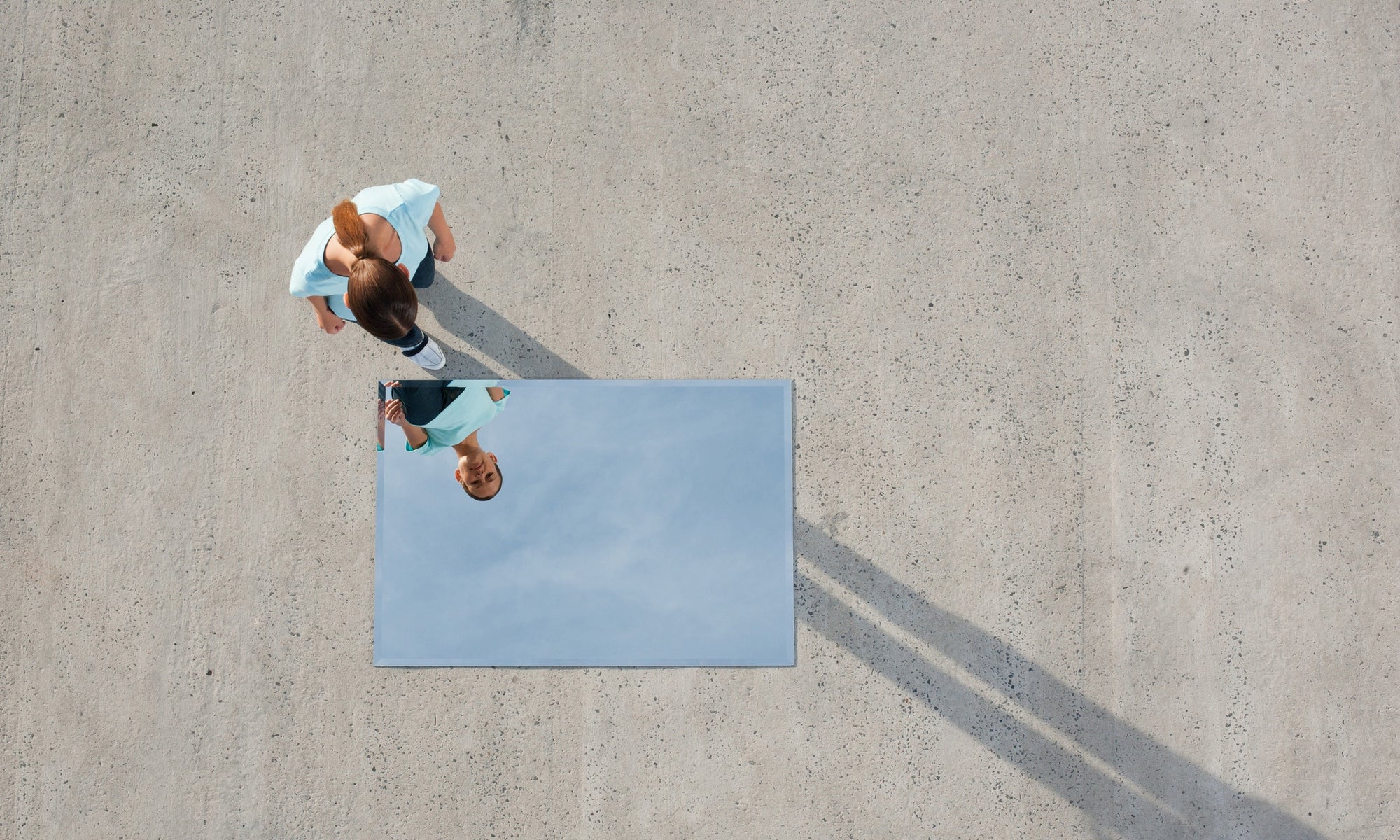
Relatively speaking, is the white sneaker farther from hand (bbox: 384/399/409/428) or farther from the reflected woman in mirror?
hand (bbox: 384/399/409/428)

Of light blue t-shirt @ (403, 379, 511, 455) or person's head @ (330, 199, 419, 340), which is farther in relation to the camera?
light blue t-shirt @ (403, 379, 511, 455)

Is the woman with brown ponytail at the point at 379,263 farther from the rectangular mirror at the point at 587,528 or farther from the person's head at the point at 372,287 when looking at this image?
the rectangular mirror at the point at 587,528

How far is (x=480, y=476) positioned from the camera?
332 centimetres

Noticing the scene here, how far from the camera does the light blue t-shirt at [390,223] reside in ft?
9.27

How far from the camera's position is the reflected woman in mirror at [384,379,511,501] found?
333cm

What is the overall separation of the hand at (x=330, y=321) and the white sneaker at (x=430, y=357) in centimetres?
28

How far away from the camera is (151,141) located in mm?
3471

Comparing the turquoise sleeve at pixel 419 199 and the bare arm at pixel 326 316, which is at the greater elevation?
the turquoise sleeve at pixel 419 199

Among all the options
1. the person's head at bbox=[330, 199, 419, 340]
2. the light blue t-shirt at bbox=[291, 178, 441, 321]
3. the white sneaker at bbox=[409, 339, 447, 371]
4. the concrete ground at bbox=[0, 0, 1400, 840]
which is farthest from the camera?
the concrete ground at bbox=[0, 0, 1400, 840]

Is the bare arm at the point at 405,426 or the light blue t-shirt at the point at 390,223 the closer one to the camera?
the light blue t-shirt at the point at 390,223

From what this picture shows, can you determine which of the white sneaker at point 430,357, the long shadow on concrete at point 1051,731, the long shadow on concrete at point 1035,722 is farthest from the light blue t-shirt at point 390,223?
the long shadow on concrete at point 1051,731

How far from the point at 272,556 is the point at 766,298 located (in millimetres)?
2307

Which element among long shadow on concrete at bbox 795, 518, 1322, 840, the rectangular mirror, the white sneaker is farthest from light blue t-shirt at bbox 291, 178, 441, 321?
long shadow on concrete at bbox 795, 518, 1322, 840

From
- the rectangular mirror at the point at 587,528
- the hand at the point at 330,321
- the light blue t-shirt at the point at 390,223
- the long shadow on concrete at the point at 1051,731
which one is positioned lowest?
the long shadow on concrete at the point at 1051,731
